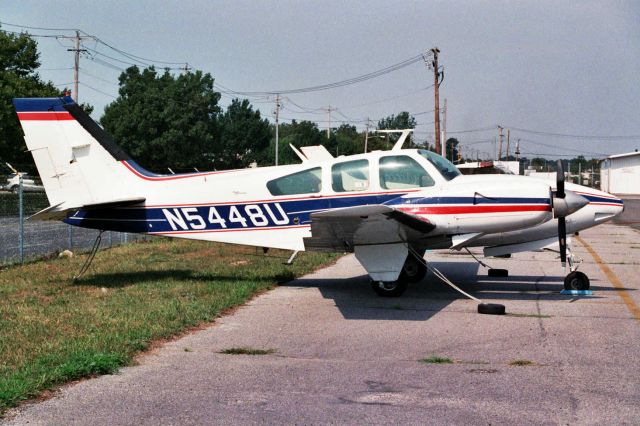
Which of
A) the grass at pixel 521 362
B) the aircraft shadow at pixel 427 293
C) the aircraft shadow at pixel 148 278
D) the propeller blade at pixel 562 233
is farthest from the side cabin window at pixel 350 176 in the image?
the grass at pixel 521 362

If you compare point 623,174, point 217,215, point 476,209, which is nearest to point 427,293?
point 476,209

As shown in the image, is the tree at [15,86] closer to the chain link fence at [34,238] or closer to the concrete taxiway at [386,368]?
the chain link fence at [34,238]

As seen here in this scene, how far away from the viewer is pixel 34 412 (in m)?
5.12

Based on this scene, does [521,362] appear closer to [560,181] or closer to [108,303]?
[560,181]

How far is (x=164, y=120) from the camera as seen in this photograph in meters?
64.9

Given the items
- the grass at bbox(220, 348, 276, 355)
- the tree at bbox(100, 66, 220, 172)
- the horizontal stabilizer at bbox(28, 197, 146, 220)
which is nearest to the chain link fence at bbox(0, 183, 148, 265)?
the horizontal stabilizer at bbox(28, 197, 146, 220)

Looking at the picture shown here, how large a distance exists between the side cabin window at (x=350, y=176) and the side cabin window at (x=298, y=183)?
271 millimetres

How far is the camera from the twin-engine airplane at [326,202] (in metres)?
10.1

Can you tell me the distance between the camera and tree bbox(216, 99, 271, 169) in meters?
86.0

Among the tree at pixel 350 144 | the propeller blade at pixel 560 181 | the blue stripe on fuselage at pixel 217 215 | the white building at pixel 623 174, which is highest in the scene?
the tree at pixel 350 144

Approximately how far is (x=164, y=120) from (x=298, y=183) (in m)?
56.3

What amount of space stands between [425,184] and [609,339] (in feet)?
12.4

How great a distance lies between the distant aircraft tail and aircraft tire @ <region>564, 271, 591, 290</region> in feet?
23.7

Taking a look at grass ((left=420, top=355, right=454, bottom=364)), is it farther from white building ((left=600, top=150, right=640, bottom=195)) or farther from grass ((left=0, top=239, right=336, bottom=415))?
white building ((left=600, top=150, right=640, bottom=195))
